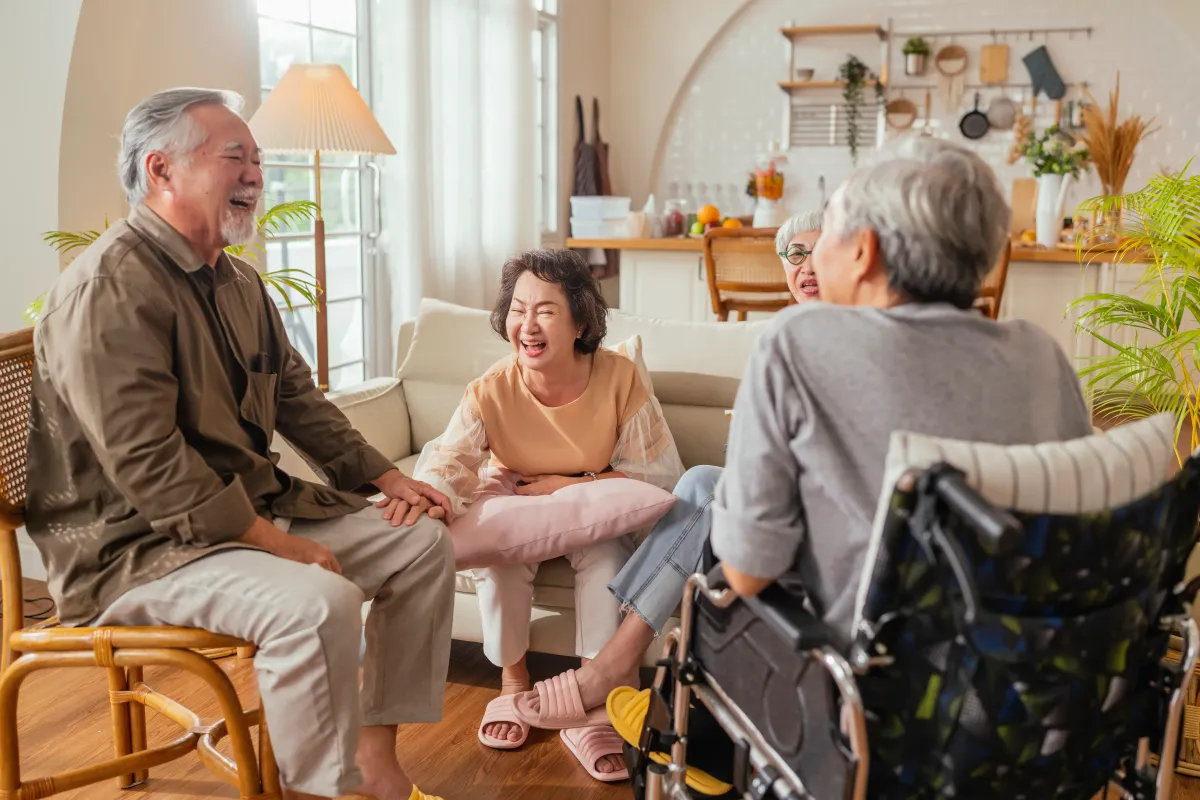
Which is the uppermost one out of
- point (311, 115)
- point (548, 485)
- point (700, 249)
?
point (311, 115)

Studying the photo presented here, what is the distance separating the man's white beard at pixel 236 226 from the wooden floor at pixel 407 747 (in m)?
1.03

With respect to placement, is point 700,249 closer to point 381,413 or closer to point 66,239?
point 381,413

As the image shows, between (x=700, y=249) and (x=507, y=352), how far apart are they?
2218mm

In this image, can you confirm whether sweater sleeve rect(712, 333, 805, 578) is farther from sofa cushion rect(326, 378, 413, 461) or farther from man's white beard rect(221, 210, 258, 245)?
sofa cushion rect(326, 378, 413, 461)

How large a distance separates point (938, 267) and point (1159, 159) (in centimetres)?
578

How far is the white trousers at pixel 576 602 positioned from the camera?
2.27 m

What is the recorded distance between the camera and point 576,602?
230 centimetres

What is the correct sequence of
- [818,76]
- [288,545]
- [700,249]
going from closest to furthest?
[288,545], [700,249], [818,76]

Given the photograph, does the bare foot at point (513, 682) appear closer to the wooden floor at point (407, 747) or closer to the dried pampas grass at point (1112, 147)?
the wooden floor at point (407, 747)

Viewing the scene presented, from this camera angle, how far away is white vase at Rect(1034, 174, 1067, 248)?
4816 millimetres

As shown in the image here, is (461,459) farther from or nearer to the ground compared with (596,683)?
farther from the ground

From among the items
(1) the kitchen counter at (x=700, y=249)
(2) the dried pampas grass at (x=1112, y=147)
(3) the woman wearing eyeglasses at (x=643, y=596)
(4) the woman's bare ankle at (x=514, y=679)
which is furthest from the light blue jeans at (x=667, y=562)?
(2) the dried pampas grass at (x=1112, y=147)

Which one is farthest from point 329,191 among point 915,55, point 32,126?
point 915,55

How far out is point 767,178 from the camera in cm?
569
